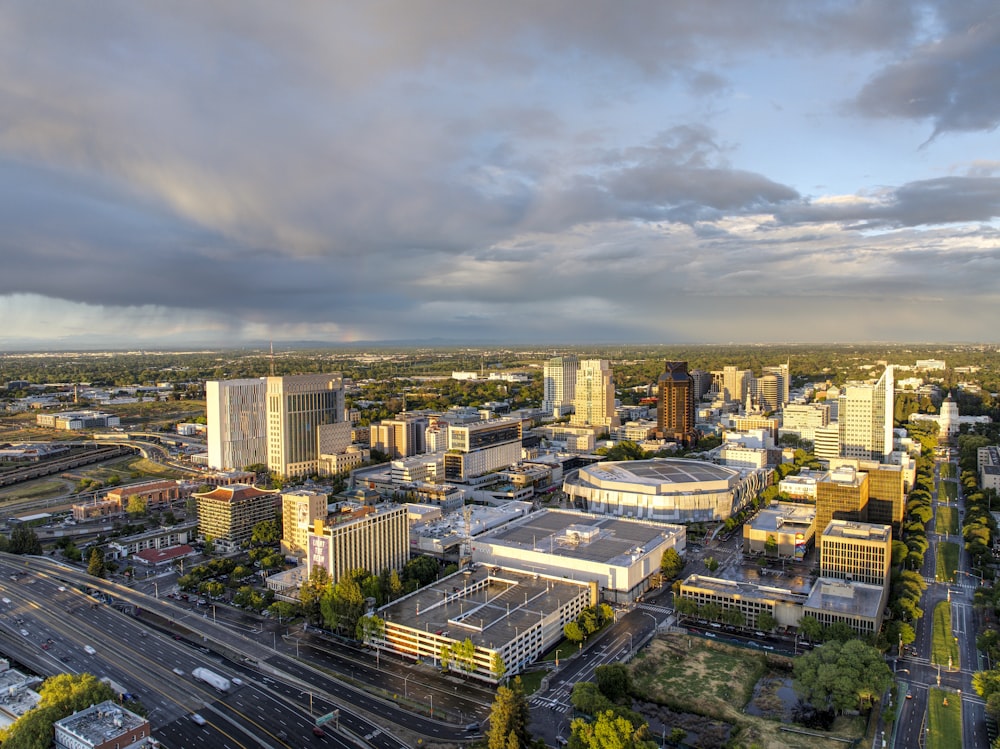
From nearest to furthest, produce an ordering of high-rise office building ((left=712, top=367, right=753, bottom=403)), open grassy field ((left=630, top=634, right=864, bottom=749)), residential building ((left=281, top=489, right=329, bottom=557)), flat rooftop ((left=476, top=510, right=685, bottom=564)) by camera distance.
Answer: open grassy field ((left=630, top=634, right=864, bottom=749)) < flat rooftop ((left=476, top=510, right=685, bottom=564)) < residential building ((left=281, top=489, right=329, bottom=557)) < high-rise office building ((left=712, top=367, right=753, bottom=403))

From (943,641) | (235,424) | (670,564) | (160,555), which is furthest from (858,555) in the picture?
(235,424)

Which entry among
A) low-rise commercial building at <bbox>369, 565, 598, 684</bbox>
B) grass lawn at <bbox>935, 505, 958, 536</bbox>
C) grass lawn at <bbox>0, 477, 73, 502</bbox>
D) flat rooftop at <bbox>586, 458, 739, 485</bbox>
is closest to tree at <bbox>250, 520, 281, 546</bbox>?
low-rise commercial building at <bbox>369, 565, 598, 684</bbox>

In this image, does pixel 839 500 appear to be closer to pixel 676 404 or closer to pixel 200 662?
pixel 200 662

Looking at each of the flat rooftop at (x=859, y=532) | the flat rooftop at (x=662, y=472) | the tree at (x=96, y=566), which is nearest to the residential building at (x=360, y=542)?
the tree at (x=96, y=566)

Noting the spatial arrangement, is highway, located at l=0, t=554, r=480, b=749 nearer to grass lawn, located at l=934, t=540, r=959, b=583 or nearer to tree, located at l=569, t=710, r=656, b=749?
tree, located at l=569, t=710, r=656, b=749

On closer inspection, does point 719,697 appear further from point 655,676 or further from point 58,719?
point 58,719

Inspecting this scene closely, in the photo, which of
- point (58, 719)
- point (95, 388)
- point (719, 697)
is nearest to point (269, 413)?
point (58, 719)
